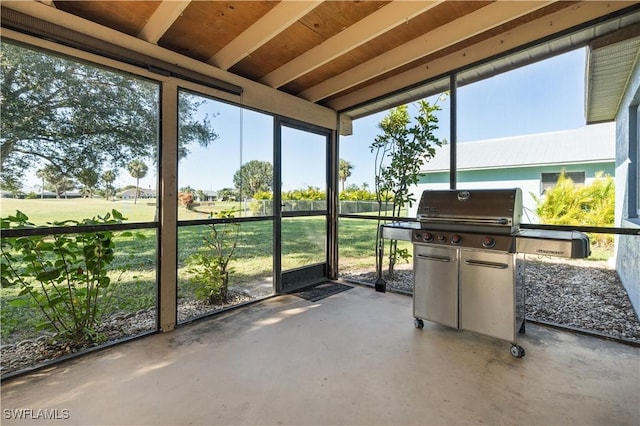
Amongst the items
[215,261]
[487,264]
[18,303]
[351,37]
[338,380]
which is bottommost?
[338,380]

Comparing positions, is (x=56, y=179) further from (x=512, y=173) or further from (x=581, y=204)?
(x=581, y=204)

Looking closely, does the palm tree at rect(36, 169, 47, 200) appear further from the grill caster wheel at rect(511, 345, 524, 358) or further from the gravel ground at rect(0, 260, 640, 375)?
the grill caster wheel at rect(511, 345, 524, 358)

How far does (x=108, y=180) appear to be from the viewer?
252 centimetres

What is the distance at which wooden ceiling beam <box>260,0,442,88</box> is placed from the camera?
242 cm

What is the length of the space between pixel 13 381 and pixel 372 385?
2453mm

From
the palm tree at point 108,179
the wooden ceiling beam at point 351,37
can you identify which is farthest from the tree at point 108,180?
the wooden ceiling beam at point 351,37

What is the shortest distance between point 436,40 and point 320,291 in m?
3.21

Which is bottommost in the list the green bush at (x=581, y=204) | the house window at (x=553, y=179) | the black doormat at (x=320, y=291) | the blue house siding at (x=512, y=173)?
the black doormat at (x=320, y=291)

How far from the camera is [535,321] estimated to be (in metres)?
2.92

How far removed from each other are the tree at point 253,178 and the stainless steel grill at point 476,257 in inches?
74.7

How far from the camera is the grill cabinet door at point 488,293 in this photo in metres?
2.35

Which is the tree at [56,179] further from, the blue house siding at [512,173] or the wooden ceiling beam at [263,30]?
the blue house siding at [512,173]

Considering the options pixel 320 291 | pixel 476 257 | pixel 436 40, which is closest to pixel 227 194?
pixel 320 291

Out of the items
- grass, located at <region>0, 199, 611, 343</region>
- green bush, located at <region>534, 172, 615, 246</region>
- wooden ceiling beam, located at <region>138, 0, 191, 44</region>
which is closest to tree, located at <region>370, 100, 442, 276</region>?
grass, located at <region>0, 199, 611, 343</region>
